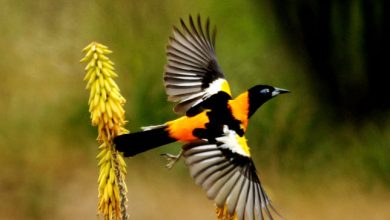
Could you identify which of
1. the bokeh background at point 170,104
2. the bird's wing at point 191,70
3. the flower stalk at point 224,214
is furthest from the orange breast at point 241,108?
the bokeh background at point 170,104

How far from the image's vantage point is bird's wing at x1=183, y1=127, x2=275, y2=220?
266 centimetres

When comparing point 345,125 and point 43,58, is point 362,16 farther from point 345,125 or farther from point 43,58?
point 43,58

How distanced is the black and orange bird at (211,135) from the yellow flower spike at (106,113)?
4 cm

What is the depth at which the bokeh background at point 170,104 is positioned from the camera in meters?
5.42

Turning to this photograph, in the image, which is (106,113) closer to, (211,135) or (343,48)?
(211,135)

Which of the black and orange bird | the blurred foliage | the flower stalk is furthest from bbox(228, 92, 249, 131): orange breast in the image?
the blurred foliage

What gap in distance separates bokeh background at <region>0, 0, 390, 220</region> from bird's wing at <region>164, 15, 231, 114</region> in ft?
6.44

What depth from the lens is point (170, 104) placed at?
539cm

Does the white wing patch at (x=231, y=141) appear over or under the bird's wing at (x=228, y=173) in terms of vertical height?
over

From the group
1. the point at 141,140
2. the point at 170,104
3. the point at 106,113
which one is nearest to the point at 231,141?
the point at 141,140

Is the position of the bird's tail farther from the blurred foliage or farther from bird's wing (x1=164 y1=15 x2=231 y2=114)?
the blurred foliage

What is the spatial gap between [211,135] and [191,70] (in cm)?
46

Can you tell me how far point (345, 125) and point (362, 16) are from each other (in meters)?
0.67

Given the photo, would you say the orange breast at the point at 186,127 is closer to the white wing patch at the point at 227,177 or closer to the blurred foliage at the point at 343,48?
the white wing patch at the point at 227,177
